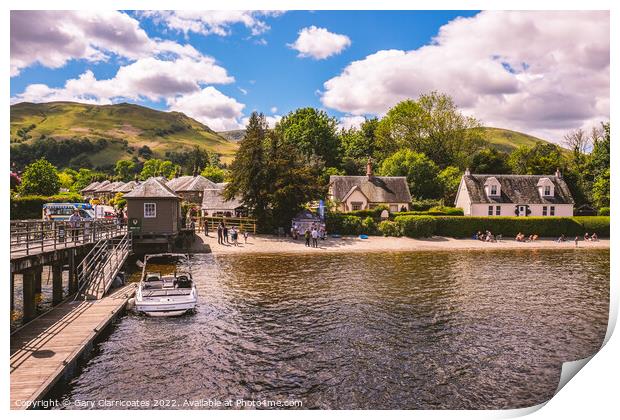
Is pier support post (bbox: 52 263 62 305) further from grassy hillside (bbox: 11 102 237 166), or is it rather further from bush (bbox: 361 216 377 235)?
grassy hillside (bbox: 11 102 237 166)

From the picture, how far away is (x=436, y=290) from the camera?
22797mm

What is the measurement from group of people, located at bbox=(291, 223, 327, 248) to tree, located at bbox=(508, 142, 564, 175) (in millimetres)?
39110

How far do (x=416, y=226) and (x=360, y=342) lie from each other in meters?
30.7

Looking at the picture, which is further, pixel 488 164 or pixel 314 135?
pixel 314 135

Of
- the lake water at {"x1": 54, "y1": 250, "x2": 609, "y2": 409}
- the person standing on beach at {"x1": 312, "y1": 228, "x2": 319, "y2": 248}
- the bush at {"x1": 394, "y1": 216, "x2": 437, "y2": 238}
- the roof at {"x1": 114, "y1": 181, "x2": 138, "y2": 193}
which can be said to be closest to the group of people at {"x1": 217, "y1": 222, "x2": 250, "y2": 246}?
the person standing on beach at {"x1": 312, "y1": 228, "x2": 319, "y2": 248}

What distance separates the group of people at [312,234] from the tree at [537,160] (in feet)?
128

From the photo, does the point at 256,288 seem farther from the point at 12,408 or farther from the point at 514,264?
the point at 514,264

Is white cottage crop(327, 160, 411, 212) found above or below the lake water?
above

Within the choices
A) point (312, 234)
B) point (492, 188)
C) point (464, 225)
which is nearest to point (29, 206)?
Result: point (312, 234)

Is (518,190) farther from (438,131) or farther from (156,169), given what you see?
(156,169)

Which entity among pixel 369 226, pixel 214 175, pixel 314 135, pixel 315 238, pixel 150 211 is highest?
pixel 314 135

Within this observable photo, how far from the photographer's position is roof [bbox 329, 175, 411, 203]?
56.8 m

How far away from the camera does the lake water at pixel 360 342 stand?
11508mm

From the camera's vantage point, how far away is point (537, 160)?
217 feet
